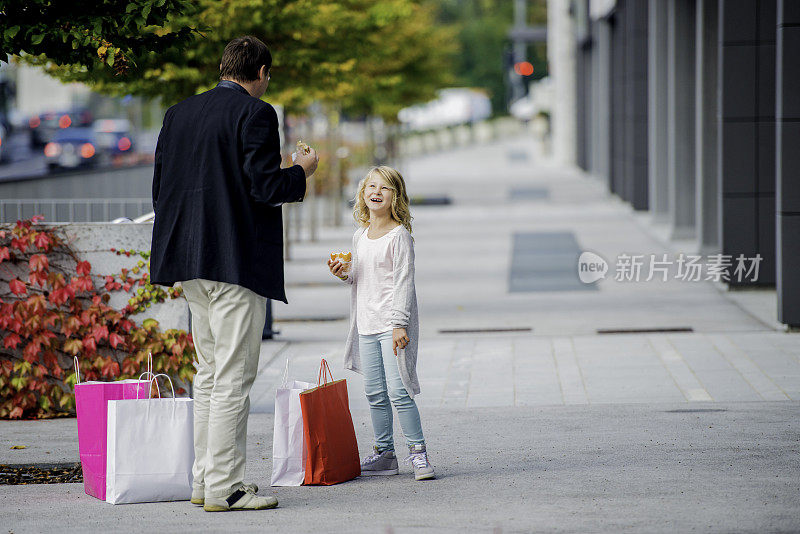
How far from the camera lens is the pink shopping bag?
573cm

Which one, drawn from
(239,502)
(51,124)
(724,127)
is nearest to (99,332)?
(239,502)

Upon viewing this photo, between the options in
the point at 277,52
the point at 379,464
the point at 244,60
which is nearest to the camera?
the point at 244,60

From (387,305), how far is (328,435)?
0.69 meters

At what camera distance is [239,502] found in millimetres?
5531

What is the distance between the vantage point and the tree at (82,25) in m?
6.38

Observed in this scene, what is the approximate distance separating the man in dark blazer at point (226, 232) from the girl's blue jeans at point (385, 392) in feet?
2.32

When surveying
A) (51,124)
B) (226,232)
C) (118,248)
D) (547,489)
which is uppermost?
A: (51,124)

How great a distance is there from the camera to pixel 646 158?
21984mm

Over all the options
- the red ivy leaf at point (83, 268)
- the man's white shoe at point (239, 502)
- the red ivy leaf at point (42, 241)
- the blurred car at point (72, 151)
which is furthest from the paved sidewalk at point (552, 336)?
the blurred car at point (72, 151)

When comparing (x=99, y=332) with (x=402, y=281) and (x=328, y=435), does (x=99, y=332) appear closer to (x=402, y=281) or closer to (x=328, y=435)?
(x=328, y=435)

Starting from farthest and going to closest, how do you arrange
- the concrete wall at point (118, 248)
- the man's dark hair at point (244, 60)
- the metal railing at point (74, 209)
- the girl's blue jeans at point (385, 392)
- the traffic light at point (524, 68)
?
the traffic light at point (524, 68)
the metal railing at point (74, 209)
the concrete wall at point (118, 248)
the girl's blue jeans at point (385, 392)
the man's dark hair at point (244, 60)

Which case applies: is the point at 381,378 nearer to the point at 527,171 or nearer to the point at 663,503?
the point at 663,503

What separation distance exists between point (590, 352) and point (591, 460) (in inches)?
133

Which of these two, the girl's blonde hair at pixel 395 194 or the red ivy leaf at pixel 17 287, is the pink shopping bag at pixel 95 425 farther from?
the red ivy leaf at pixel 17 287
